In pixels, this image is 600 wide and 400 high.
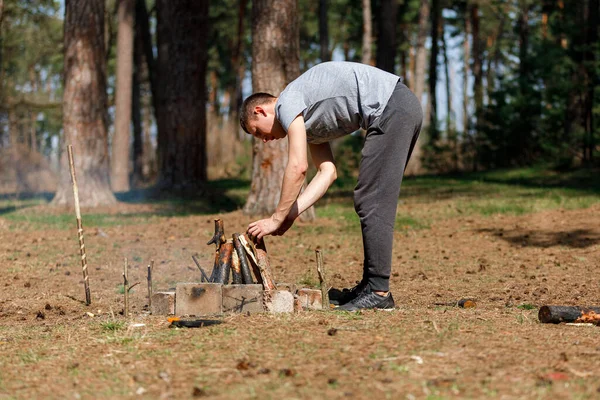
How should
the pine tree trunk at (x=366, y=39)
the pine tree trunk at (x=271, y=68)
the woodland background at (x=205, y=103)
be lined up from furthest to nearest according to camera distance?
the pine tree trunk at (x=366, y=39) < the woodland background at (x=205, y=103) < the pine tree trunk at (x=271, y=68)

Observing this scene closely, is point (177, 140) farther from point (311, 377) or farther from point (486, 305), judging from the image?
point (311, 377)

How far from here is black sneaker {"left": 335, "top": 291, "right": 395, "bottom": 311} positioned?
5.28 meters

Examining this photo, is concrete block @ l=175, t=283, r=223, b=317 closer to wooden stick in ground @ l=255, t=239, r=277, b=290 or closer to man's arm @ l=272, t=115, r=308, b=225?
wooden stick in ground @ l=255, t=239, r=277, b=290

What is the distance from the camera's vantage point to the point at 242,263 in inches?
212

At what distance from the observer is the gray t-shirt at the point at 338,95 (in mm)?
5016

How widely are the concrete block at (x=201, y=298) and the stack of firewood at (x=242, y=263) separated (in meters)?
0.26

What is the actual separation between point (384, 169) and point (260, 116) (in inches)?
34.5

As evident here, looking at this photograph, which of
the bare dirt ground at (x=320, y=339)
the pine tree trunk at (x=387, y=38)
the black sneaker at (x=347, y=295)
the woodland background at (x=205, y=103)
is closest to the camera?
the bare dirt ground at (x=320, y=339)

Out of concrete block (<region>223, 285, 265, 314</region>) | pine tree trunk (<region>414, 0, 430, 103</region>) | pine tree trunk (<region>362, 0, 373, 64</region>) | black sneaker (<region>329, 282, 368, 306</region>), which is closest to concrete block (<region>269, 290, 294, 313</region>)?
concrete block (<region>223, 285, 265, 314</region>)

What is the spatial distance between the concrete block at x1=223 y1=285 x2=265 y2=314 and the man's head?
0.97 metres

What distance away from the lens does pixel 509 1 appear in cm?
3694

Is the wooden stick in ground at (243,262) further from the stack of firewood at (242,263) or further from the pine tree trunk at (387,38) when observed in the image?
the pine tree trunk at (387,38)

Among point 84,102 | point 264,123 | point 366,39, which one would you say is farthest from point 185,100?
point 366,39

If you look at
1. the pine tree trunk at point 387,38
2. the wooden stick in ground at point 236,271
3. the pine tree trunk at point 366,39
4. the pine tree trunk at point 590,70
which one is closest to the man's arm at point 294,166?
the wooden stick in ground at point 236,271
